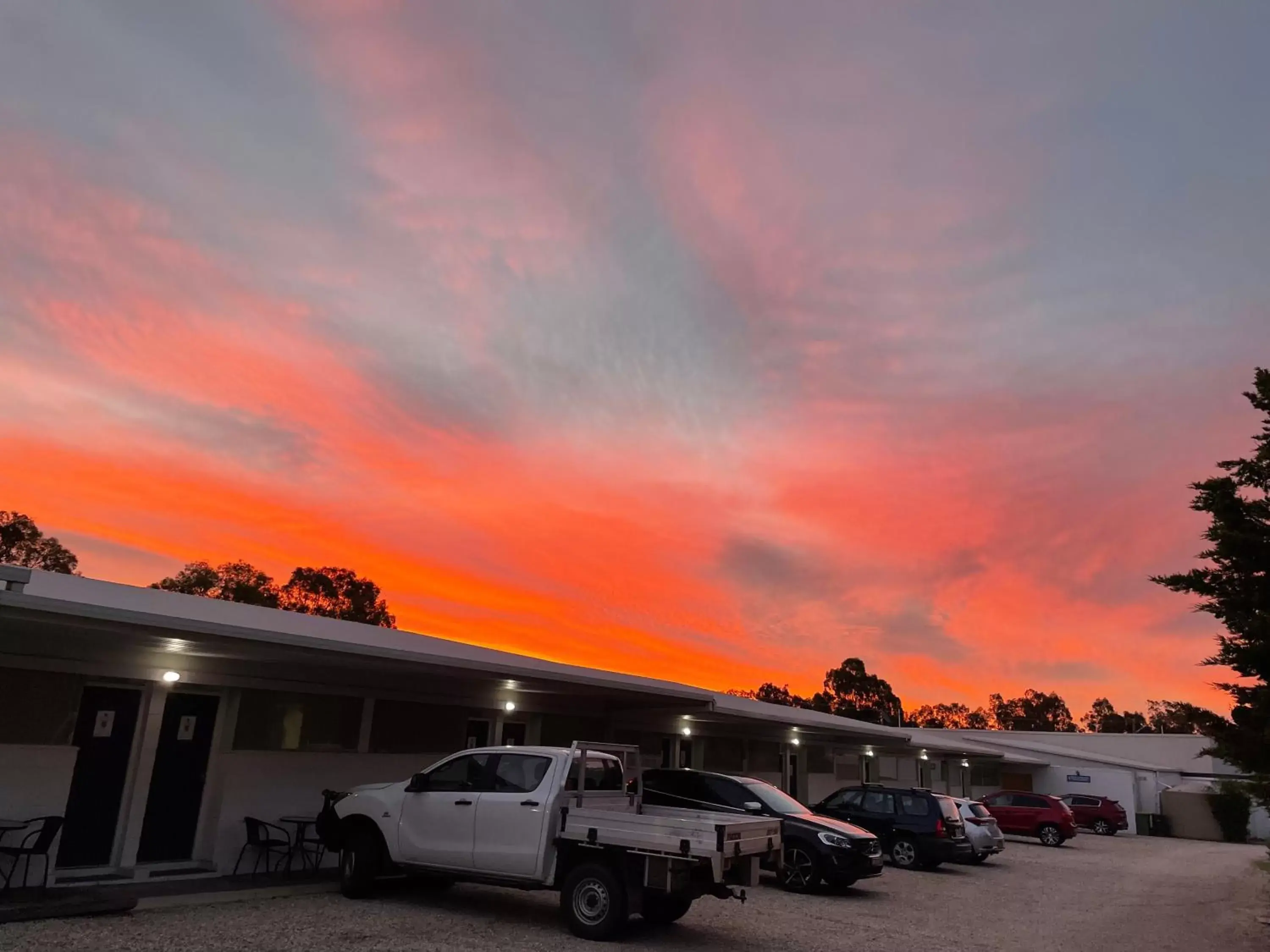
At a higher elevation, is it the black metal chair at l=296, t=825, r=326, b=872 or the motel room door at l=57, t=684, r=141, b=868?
the motel room door at l=57, t=684, r=141, b=868

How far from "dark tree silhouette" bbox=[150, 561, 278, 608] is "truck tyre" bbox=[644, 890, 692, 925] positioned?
50.3 m

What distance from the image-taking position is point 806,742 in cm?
2845

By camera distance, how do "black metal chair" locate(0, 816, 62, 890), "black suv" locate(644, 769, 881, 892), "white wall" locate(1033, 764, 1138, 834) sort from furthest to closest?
1. "white wall" locate(1033, 764, 1138, 834)
2. "black suv" locate(644, 769, 881, 892)
3. "black metal chair" locate(0, 816, 62, 890)

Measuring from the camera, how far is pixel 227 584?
194 ft

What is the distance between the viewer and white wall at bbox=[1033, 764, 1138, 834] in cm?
4234

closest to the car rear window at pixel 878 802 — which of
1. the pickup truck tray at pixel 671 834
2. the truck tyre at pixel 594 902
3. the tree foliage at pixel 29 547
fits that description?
the pickup truck tray at pixel 671 834

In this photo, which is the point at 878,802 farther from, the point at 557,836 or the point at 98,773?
the point at 98,773

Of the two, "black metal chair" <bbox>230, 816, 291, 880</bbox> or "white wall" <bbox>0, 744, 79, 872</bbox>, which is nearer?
"white wall" <bbox>0, 744, 79, 872</bbox>

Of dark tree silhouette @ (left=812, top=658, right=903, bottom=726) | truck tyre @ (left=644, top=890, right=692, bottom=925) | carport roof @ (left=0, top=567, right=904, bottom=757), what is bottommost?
truck tyre @ (left=644, top=890, right=692, bottom=925)

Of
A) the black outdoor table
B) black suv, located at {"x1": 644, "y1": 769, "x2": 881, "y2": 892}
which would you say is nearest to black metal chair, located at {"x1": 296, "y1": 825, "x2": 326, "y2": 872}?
the black outdoor table

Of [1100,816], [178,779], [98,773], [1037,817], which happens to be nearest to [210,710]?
[178,779]

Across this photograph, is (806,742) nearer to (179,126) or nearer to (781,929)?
(781,929)

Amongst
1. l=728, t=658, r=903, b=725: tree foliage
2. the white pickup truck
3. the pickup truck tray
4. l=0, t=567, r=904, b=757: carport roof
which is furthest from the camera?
l=728, t=658, r=903, b=725: tree foliage

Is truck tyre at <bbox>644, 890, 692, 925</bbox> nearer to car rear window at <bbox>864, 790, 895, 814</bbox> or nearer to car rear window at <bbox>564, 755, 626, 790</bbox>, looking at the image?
car rear window at <bbox>564, 755, 626, 790</bbox>
